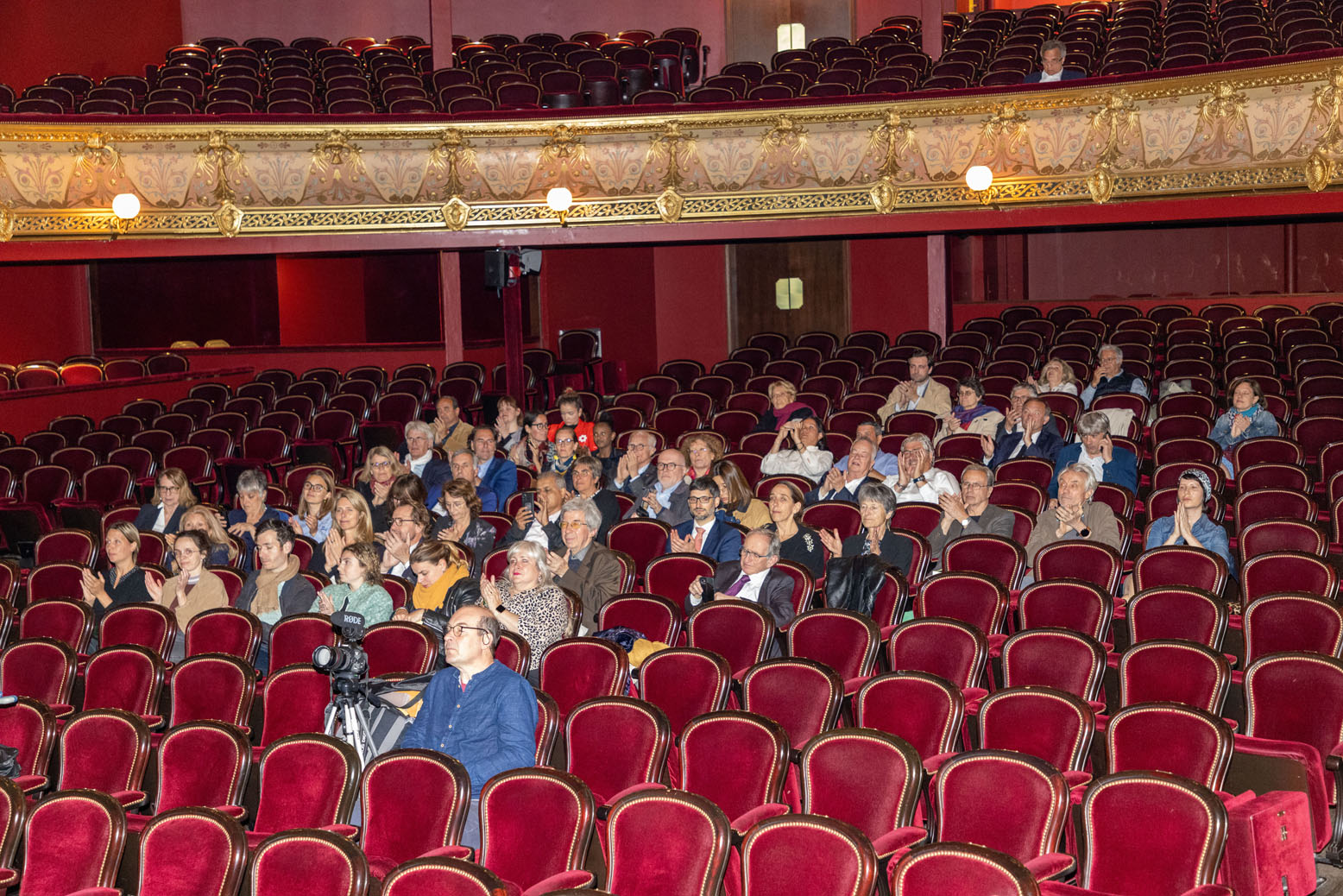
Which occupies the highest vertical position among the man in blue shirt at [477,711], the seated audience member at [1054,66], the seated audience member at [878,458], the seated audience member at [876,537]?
the seated audience member at [1054,66]

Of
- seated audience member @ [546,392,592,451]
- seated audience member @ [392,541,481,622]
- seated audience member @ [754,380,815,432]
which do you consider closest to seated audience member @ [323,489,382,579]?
seated audience member @ [392,541,481,622]

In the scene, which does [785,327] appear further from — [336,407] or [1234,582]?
[1234,582]

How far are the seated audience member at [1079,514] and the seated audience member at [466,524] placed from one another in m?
2.14

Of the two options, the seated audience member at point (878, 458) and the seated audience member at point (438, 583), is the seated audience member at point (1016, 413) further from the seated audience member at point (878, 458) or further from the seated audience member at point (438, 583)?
the seated audience member at point (438, 583)

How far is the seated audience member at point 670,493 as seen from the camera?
5718 millimetres

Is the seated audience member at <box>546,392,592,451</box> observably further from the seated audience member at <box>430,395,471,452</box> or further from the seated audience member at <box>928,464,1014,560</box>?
the seated audience member at <box>928,464,1014,560</box>

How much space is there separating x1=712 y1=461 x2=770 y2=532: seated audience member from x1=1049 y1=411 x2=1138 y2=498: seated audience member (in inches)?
53.6

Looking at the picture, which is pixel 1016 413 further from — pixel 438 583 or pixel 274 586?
pixel 274 586

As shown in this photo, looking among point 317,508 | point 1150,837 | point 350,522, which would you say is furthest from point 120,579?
point 1150,837

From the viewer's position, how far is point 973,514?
5.25m

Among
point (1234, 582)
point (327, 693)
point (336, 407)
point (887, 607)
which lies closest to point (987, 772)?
point (887, 607)

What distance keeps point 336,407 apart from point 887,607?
5726mm

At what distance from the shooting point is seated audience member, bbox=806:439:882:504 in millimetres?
5715

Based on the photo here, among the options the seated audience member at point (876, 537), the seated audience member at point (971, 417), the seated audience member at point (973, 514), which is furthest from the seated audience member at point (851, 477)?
the seated audience member at point (971, 417)
